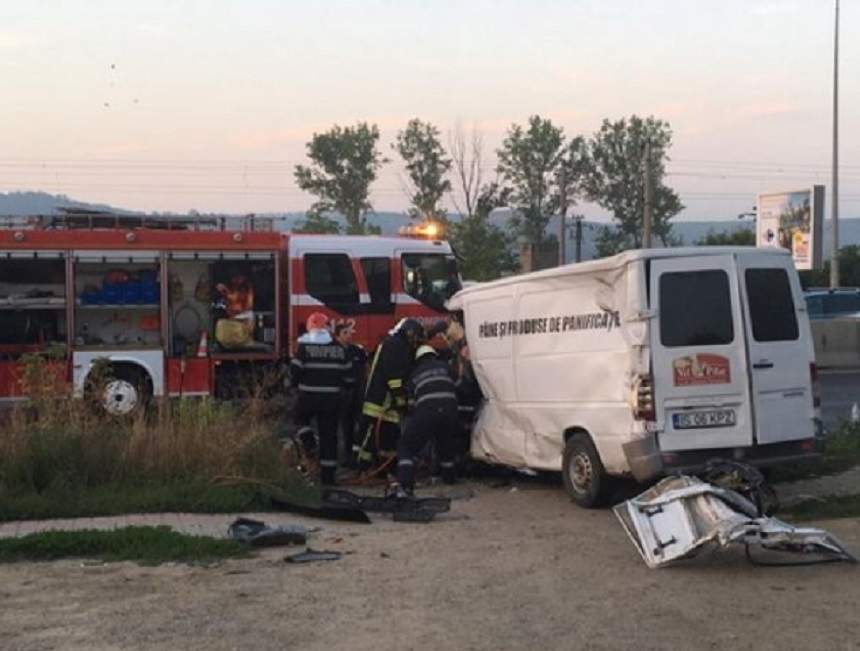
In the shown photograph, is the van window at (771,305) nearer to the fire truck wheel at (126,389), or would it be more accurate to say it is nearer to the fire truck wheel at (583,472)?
the fire truck wheel at (583,472)

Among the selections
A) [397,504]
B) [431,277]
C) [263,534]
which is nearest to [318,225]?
[431,277]

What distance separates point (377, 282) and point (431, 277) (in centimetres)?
88

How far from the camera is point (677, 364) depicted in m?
9.06

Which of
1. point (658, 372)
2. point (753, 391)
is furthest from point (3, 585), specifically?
point (753, 391)

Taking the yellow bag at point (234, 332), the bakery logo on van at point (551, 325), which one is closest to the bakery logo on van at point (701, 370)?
the bakery logo on van at point (551, 325)

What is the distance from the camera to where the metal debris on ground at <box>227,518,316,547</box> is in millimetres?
8109

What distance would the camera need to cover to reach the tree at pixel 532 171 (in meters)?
61.4

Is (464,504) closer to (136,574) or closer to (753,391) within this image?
(753,391)

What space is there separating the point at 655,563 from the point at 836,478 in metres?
4.55

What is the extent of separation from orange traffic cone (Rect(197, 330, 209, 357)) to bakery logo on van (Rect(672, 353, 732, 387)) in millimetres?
8740

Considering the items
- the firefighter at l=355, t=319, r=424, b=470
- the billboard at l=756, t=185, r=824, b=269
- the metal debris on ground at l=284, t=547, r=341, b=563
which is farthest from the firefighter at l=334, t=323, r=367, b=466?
the billboard at l=756, t=185, r=824, b=269

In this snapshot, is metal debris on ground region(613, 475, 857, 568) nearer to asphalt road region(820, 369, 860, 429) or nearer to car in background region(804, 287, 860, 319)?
asphalt road region(820, 369, 860, 429)

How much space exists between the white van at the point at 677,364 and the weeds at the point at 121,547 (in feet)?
10.5

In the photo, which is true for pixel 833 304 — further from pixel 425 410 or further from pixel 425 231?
pixel 425 410
